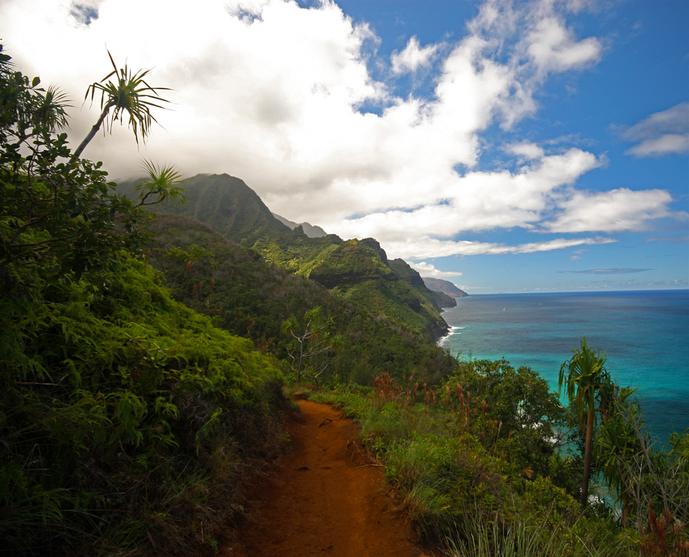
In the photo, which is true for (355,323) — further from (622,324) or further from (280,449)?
(622,324)

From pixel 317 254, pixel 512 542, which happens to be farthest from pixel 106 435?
pixel 317 254

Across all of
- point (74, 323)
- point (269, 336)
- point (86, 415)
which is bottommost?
point (269, 336)

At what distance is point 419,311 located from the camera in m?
109

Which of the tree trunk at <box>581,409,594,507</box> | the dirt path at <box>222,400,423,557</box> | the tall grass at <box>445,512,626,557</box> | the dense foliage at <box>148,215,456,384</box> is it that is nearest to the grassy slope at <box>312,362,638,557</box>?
the tall grass at <box>445,512,626,557</box>

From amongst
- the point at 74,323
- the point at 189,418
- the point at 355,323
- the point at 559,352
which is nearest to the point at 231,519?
the point at 189,418

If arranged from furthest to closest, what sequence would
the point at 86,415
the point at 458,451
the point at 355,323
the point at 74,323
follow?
the point at 355,323, the point at 458,451, the point at 74,323, the point at 86,415

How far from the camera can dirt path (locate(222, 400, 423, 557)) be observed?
378 centimetres

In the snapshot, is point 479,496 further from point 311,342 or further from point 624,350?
point 624,350

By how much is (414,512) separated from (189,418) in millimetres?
2805

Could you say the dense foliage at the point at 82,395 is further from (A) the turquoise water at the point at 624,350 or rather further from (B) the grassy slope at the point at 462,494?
(A) the turquoise water at the point at 624,350

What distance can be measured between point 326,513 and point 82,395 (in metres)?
3.18

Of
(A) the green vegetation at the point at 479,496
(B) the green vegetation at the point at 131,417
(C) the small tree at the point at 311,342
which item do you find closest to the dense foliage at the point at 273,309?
(C) the small tree at the point at 311,342

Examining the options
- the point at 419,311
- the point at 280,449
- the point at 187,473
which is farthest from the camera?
the point at 419,311

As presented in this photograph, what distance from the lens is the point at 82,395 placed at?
10.3 feet
